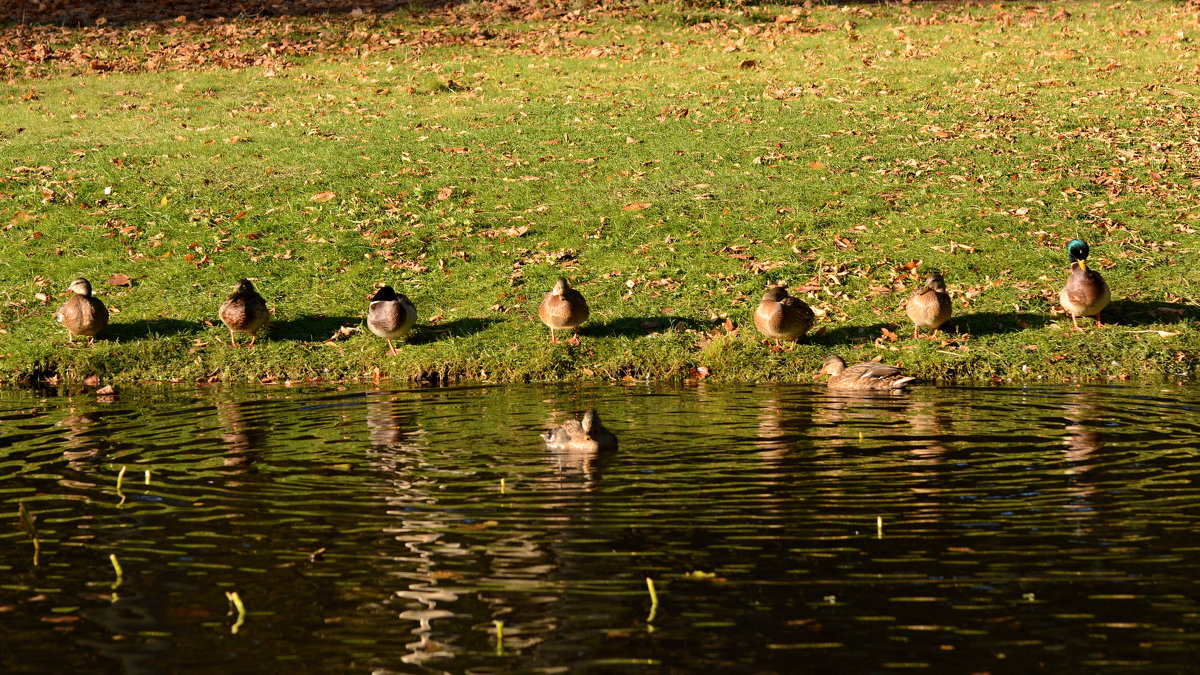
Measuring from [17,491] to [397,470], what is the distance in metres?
3.19

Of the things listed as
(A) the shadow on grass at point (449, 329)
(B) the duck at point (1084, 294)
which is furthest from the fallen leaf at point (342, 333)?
(B) the duck at point (1084, 294)

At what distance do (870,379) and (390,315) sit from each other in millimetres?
6516

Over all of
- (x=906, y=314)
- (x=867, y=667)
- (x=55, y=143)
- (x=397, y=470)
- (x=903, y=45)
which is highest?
(x=903, y=45)

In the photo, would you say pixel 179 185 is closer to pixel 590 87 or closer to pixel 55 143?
pixel 55 143

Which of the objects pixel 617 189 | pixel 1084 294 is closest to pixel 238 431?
pixel 617 189

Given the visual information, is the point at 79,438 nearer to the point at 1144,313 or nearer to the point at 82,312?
the point at 82,312

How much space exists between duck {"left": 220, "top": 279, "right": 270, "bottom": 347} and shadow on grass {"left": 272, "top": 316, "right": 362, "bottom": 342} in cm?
46

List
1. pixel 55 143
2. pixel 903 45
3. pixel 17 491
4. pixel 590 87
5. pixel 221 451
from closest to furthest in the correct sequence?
pixel 17 491, pixel 221 451, pixel 55 143, pixel 590 87, pixel 903 45

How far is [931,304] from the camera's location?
16578mm

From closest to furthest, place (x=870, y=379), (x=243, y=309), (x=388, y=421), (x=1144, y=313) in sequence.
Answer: (x=388, y=421) → (x=870, y=379) → (x=1144, y=313) → (x=243, y=309)

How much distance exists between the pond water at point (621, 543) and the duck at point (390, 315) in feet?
11.3

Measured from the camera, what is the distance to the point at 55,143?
84.3 feet

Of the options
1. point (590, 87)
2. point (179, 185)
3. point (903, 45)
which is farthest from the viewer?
point (903, 45)

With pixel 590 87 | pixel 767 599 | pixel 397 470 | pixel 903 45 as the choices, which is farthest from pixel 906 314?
pixel 903 45
